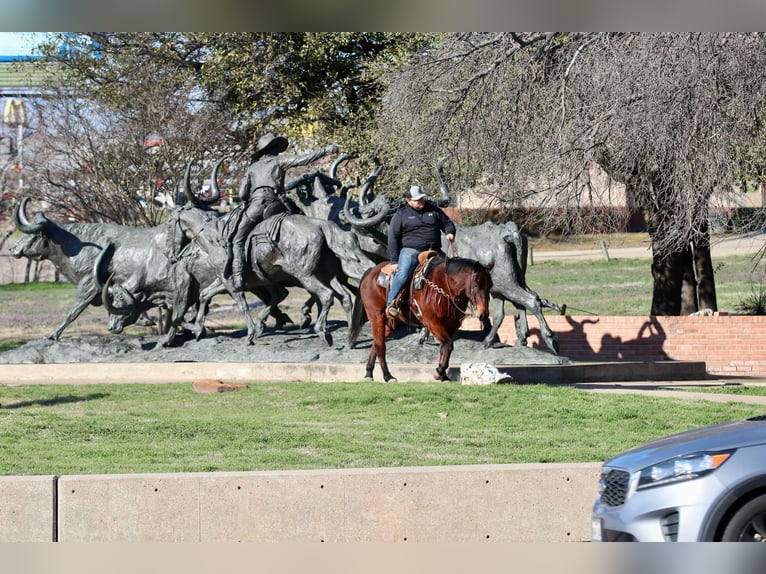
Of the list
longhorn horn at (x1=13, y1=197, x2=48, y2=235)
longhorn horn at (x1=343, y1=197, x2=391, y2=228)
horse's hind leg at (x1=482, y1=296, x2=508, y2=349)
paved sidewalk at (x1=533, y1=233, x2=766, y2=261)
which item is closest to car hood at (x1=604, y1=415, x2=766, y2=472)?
horse's hind leg at (x1=482, y1=296, x2=508, y2=349)

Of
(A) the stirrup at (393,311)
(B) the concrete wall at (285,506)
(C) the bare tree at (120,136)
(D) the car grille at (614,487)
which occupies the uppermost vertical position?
(C) the bare tree at (120,136)

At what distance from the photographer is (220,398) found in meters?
15.1

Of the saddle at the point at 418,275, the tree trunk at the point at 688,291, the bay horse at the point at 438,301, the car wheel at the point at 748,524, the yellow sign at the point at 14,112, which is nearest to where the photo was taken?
the car wheel at the point at 748,524

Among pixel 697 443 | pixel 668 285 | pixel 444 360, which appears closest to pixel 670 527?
pixel 697 443

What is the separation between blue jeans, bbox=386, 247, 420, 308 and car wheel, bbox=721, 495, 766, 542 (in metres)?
8.45

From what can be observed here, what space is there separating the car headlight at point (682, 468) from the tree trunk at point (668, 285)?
17858 mm

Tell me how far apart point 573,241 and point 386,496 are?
43.7m

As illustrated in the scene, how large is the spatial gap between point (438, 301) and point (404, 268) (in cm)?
65

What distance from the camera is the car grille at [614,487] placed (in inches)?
295

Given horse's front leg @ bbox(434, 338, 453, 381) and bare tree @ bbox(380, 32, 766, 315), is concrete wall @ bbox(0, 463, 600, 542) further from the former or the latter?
bare tree @ bbox(380, 32, 766, 315)

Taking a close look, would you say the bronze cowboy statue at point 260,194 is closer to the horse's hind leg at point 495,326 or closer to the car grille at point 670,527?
the horse's hind leg at point 495,326

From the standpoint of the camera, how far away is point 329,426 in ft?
40.4

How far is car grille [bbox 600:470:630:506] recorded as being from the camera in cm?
750

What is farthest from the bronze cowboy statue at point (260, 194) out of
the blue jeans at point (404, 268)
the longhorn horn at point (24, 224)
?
the blue jeans at point (404, 268)
